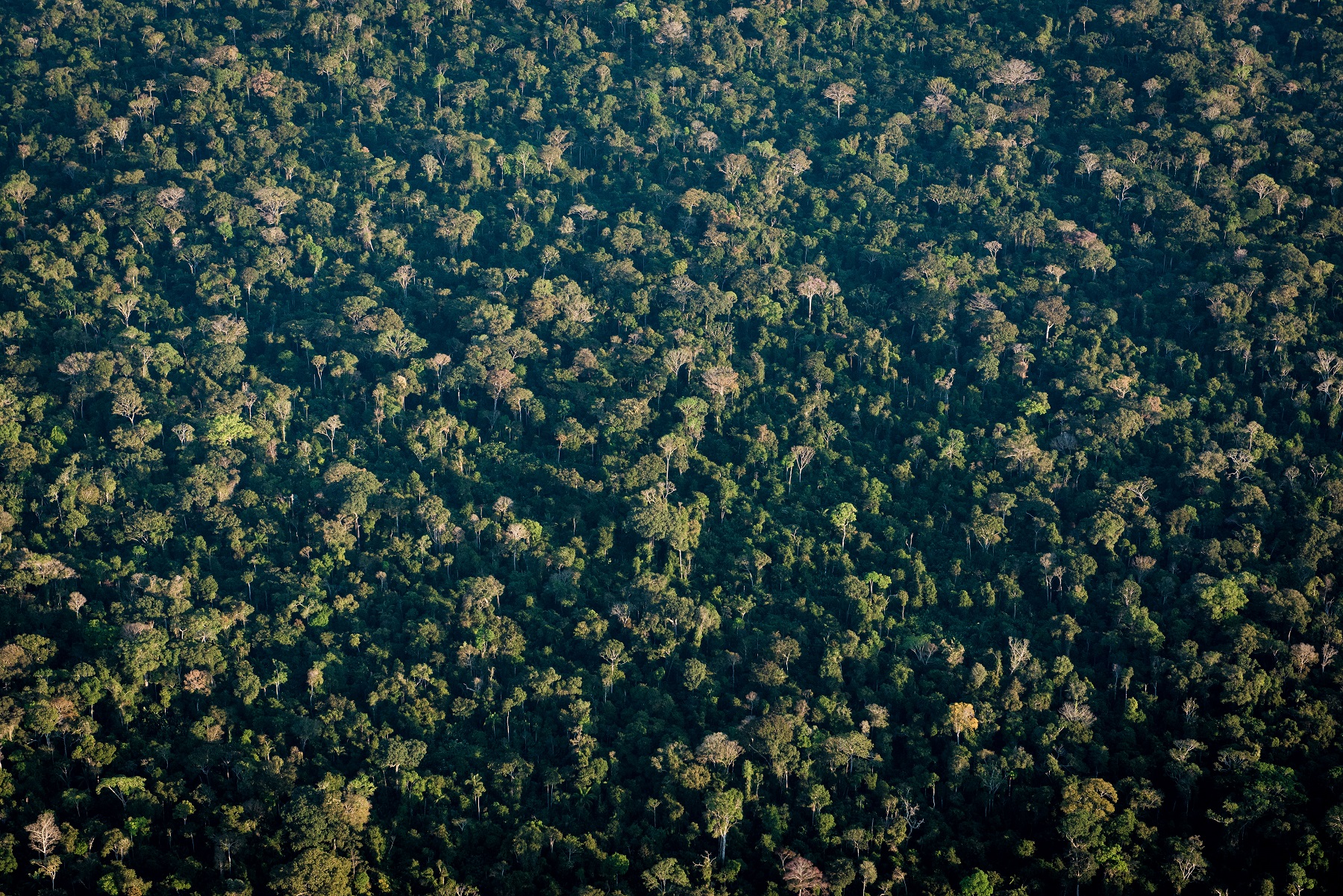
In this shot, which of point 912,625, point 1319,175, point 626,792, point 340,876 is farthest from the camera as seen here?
point 1319,175

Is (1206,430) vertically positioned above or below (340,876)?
above

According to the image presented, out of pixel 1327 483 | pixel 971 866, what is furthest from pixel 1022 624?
pixel 1327 483

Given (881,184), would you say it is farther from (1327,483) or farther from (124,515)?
(124,515)

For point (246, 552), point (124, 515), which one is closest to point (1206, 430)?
point (246, 552)

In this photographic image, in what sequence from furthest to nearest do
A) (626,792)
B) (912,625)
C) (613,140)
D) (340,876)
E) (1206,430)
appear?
(613,140), (1206,430), (912,625), (626,792), (340,876)

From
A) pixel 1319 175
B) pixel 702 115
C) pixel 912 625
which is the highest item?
pixel 1319 175

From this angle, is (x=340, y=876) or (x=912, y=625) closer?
(x=340, y=876)

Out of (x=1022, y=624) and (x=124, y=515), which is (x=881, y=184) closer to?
(x=1022, y=624)
